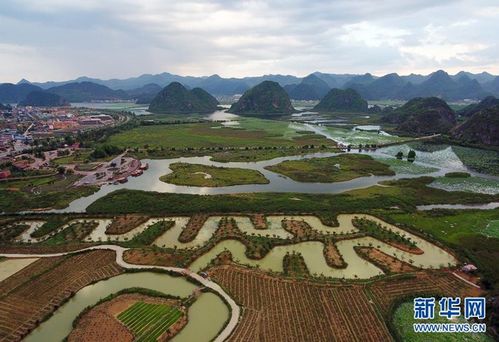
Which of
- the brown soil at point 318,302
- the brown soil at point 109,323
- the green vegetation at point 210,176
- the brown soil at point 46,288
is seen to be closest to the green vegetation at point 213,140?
the green vegetation at point 210,176

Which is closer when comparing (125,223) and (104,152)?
(125,223)

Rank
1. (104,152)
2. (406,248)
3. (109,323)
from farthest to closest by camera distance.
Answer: (104,152), (406,248), (109,323)

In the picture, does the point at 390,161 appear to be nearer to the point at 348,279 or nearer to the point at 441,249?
the point at 441,249

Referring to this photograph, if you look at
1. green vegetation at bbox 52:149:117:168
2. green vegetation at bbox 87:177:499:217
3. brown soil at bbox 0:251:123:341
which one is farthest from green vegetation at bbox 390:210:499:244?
green vegetation at bbox 52:149:117:168

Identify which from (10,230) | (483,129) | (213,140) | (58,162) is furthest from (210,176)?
(483,129)

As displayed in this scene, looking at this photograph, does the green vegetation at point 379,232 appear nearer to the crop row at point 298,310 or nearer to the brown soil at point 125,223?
the crop row at point 298,310

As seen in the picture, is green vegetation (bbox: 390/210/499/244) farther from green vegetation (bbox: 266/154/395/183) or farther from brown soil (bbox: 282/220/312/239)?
green vegetation (bbox: 266/154/395/183)

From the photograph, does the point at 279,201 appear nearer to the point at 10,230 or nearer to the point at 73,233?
the point at 73,233
